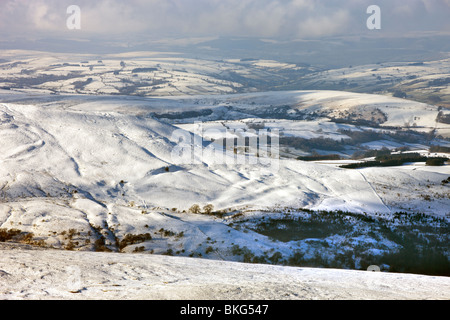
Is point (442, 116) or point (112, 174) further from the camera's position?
point (442, 116)

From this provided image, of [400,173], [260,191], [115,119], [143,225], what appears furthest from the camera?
[115,119]

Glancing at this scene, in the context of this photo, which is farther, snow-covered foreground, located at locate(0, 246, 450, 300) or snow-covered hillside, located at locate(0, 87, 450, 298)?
snow-covered hillside, located at locate(0, 87, 450, 298)

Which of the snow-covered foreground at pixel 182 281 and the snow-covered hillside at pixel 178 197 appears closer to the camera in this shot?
the snow-covered foreground at pixel 182 281
